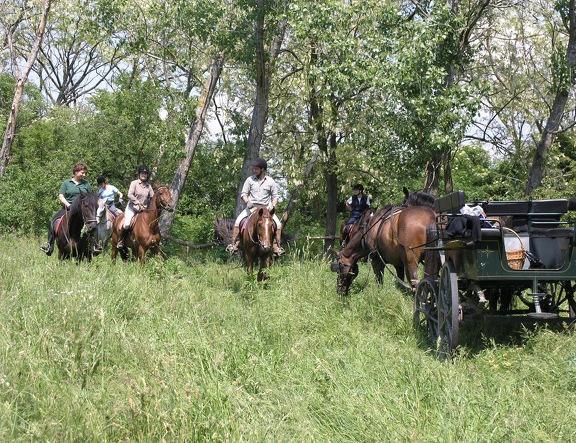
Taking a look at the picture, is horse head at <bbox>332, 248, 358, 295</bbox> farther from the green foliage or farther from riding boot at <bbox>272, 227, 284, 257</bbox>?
the green foliage

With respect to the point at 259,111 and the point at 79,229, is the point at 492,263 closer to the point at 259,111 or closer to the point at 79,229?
the point at 79,229

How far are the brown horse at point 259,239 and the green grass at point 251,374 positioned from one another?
118 inches

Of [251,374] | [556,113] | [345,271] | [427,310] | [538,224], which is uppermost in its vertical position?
[556,113]

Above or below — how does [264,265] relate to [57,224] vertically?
below

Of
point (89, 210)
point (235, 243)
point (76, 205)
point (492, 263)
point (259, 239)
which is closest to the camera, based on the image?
point (492, 263)

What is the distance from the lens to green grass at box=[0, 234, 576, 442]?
4.74 metres

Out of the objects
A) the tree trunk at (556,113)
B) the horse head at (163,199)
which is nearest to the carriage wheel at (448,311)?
the horse head at (163,199)

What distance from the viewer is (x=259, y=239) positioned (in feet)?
42.6

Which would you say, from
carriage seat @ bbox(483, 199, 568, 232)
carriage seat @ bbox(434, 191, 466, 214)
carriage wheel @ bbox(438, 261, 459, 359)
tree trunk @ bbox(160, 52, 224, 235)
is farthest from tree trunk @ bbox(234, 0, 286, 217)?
carriage wheel @ bbox(438, 261, 459, 359)

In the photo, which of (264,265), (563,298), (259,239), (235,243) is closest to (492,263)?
(563,298)

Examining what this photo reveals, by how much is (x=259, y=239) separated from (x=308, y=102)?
37.6ft

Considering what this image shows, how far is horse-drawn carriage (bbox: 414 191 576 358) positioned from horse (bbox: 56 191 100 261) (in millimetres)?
7057

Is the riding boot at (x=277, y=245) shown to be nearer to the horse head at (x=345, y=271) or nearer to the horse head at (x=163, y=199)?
the horse head at (x=345, y=271)

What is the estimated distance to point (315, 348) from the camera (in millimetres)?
7801
